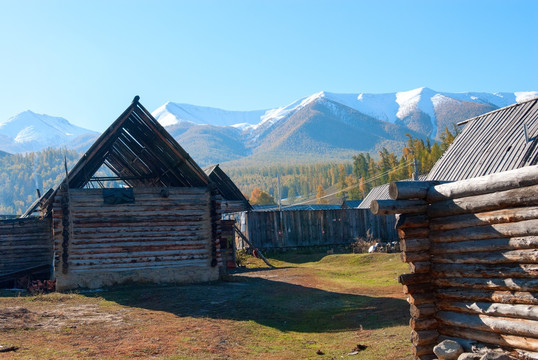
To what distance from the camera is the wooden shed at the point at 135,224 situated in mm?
19688

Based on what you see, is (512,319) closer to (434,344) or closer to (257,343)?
(434,344)

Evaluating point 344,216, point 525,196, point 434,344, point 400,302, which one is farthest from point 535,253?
point 344,216

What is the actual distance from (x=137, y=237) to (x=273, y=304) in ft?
23.5

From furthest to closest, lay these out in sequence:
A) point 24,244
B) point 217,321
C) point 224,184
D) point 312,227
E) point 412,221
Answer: point 312,227 → point 224,184 → point 24,244 → point 217,321 → point 412,221

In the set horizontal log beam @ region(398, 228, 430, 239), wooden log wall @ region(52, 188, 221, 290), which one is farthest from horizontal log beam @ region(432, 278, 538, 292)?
wooden log wall @ region(52, 188, 221, 290)

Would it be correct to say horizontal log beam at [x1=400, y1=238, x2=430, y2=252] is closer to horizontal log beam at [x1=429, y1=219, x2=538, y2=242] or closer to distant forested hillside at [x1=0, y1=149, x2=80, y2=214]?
horizontal log beam at [x1=429, y1=219, x2=538, y2=242]

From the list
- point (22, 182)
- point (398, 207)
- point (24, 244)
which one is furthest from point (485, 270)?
point (22, 182)

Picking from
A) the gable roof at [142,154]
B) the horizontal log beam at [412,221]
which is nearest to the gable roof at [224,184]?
the gable roof at [142,154]

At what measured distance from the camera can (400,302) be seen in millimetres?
14875

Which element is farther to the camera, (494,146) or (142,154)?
(142,154)

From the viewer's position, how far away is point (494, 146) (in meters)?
21.0

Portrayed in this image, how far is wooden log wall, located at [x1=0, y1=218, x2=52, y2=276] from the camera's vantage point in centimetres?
2451

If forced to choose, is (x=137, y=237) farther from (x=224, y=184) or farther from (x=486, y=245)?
(x=486, y=245)

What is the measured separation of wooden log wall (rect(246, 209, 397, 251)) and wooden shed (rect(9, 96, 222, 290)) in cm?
1542
